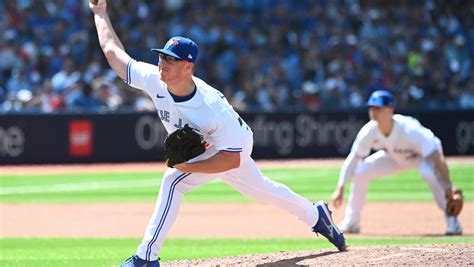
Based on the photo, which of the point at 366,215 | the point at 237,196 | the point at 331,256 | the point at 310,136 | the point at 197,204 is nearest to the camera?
the point at 331,256

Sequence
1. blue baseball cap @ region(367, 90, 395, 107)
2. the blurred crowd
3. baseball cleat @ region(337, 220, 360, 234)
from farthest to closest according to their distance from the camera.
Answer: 1. the blurred crowd
2. baseball cleat @ region(337, 220, 360, 234)
3. blue baseball cap @ region(367, 90, 395, 107)

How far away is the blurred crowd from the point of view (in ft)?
72.8

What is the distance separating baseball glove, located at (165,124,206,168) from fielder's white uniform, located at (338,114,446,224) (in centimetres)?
409

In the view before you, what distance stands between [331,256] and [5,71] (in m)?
15.8

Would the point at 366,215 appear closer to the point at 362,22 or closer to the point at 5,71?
the point at 5,71

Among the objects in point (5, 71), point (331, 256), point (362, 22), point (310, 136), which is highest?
point (362, 22)

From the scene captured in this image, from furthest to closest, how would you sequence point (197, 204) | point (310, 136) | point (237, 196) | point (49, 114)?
point (310, 136), point (49, 114), point (237, 196), point (197, 204)

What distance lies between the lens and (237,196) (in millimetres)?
16891

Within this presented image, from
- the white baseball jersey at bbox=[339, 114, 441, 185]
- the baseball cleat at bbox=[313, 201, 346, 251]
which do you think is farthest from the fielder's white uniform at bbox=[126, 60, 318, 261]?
the white baseball jersey at bbox=[339, 114, 441, 185]

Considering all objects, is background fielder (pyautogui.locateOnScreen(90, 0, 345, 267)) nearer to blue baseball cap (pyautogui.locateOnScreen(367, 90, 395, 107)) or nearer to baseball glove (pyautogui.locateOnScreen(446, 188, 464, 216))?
blue baseball cap (pyautogui.locateOnScreen(367, 90, 395, 107))

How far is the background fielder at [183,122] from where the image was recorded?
7.08 metres

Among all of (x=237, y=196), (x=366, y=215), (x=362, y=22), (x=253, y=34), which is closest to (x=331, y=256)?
(x=366, y=215)

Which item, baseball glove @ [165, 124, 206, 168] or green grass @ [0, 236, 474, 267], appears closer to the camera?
baseball glove @ [165, 124, 206, 168]

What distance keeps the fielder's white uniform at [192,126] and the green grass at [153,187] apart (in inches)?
313
